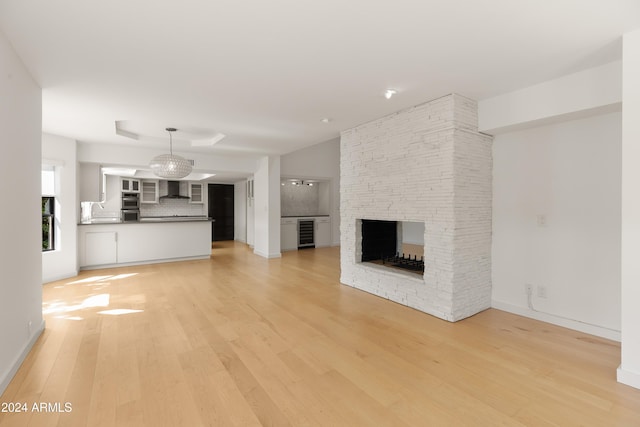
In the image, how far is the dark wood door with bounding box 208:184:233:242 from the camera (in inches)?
420

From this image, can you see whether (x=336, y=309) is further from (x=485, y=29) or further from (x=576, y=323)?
(x=485, y=29)

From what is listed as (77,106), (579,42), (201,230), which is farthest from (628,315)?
(201,230)

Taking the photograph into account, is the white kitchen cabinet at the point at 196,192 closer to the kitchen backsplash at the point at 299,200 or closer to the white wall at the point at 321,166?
the kitchen backsplash at the point at 299,200

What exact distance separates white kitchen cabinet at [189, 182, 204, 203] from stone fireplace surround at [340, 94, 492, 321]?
732 centimetres

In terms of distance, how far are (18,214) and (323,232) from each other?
761 cm

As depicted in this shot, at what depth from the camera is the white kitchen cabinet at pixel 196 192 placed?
32.3 feet

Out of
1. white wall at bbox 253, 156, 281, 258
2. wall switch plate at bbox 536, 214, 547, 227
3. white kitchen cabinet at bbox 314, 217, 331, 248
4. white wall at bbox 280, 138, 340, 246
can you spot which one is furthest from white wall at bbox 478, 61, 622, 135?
white kitchen cabinet at bbox 314, 217, 331, 248

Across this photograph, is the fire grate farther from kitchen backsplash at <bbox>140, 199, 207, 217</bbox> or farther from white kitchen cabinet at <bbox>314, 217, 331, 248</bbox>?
kitchen backsplash at <bbox>140, 199, 207, 217</bbox>

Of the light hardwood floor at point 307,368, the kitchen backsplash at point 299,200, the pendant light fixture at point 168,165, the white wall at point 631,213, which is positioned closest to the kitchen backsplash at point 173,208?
the kitchen backsplash at point 299,200

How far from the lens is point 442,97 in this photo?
353cm

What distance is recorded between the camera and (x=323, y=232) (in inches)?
379

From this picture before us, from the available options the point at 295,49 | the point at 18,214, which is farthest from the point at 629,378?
the point at 18,214

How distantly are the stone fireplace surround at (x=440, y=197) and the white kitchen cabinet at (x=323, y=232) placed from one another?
16.7 ft

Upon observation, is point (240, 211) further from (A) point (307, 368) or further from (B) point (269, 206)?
(A) point (307, 368)
